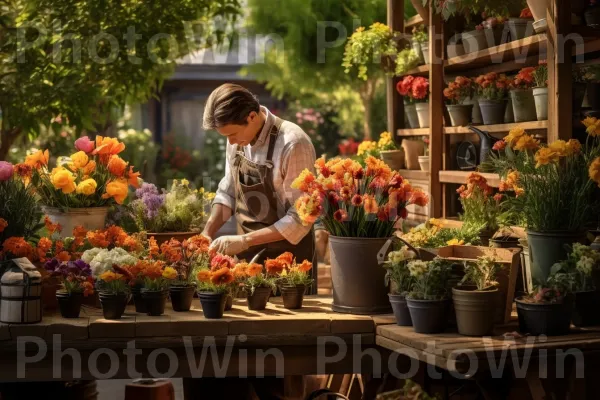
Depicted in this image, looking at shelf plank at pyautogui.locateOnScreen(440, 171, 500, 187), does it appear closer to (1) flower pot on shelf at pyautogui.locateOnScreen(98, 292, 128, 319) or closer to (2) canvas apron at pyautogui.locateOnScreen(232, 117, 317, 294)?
(2) canvas apron at pyautogui.locateOnScreen(232, 117, 317, 294)

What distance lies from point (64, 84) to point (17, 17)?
0.74 m

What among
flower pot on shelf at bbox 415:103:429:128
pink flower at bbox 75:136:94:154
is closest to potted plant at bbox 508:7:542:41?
flower pot on shelf at bbox 415:103:429:128

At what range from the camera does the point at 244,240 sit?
465cm

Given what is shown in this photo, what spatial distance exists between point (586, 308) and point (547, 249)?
0.32m

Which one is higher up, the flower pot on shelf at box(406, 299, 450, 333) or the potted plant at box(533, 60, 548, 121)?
the potted plant at box(533, 60, 548, 121)

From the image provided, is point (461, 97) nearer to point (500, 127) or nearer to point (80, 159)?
point (500, 127)

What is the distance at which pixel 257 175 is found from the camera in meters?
4.95

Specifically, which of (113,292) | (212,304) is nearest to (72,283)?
(113,292)

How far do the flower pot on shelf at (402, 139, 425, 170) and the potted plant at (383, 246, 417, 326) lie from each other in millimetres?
3678

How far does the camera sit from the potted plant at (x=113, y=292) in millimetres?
3818

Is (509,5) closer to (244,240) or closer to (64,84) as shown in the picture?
(244,240)

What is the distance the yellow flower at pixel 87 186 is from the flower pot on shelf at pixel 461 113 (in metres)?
2.81

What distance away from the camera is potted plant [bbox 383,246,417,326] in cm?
368

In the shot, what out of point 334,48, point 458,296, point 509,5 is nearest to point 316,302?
point 458,296
